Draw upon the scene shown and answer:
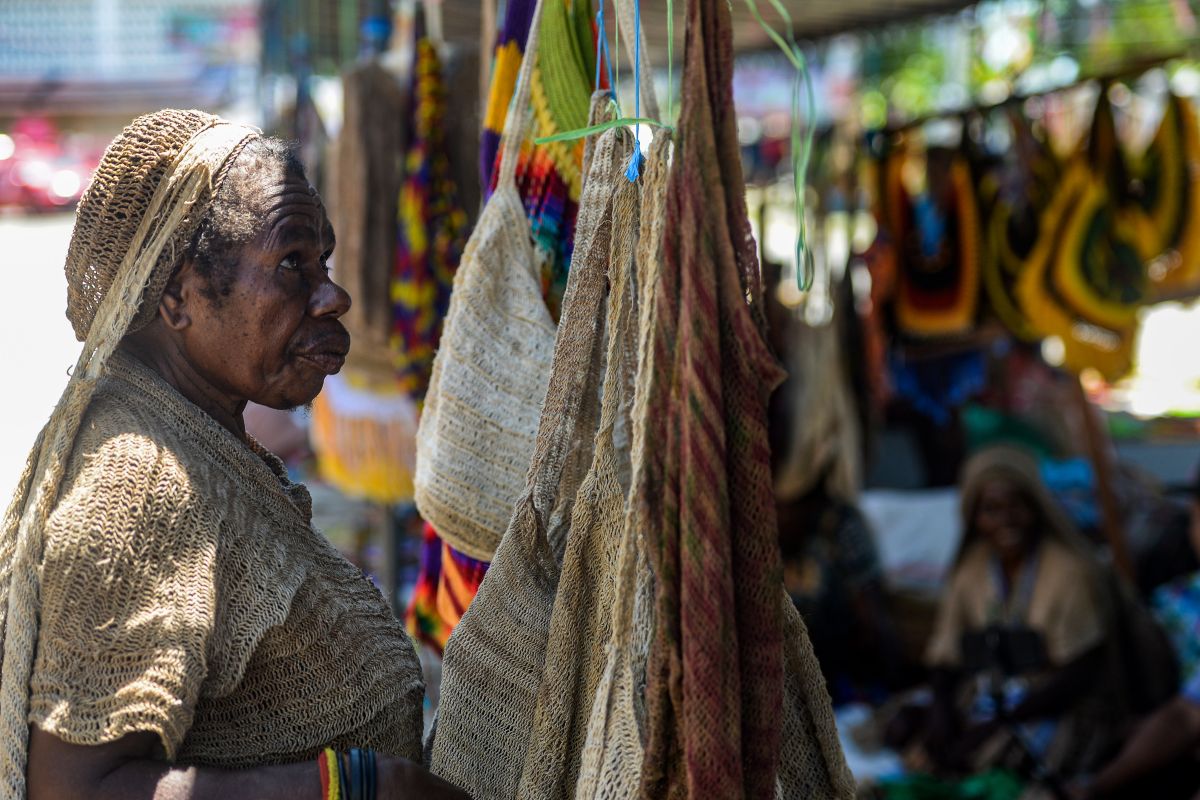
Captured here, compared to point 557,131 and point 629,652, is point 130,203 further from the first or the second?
point 629,652

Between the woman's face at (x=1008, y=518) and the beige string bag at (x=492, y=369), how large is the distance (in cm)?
315

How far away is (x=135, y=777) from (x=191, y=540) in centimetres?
24

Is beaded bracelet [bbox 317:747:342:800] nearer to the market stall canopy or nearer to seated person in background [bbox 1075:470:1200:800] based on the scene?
seated person in background [bbox 1075:470:1200:800]

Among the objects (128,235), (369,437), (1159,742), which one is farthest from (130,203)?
(1159,742)

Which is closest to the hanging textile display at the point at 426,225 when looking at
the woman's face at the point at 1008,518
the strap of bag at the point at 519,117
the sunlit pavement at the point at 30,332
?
the strap of bag at the point at 519,117

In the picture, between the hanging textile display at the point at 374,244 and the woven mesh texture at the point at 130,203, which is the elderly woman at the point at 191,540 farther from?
the hanging textile display at the point at 374,244

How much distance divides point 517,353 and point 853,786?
76 centimetres

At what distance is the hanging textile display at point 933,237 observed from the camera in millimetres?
4777

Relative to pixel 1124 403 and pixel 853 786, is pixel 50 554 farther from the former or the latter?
pixel 1124 403

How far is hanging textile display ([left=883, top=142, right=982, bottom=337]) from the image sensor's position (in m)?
4.78

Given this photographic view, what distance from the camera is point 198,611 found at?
1.24 meters

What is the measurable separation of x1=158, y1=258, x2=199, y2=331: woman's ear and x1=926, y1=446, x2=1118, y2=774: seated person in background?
3.09 meters

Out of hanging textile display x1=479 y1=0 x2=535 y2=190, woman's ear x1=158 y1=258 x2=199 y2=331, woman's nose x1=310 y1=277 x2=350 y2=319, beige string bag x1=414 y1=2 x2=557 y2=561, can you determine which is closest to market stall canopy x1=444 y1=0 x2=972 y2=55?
hanging textile display x1=479 y1=0 x2=535 y2=190

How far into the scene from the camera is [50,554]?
3.99 ft
